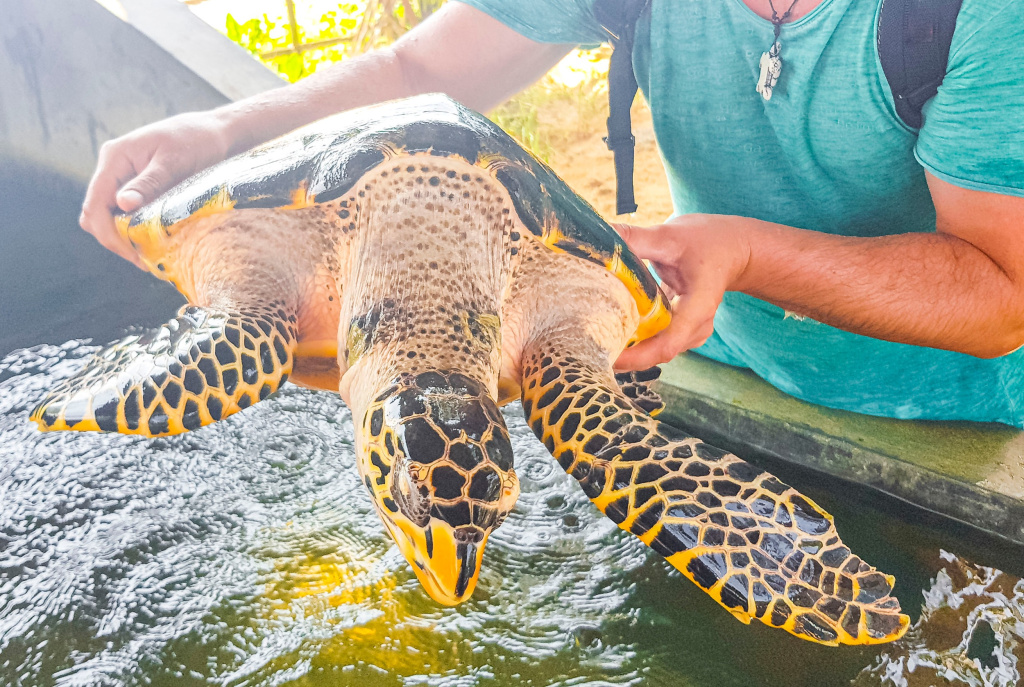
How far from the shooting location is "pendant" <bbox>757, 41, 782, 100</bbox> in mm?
1010

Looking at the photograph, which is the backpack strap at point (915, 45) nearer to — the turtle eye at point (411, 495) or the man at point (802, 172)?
the man at point (802, 172)

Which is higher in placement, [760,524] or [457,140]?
[457,140]

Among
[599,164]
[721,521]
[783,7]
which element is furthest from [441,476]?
[599,164]

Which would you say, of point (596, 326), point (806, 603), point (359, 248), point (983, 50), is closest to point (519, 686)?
point (806, 603)

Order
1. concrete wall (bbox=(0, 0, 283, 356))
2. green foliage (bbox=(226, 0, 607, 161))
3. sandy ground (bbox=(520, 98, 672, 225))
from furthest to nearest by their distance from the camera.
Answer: green foliage (bbox=(226, 0, 607, 161)), sandy ground (bbox=(520, 98, 672, 225)), concrete wall (bbox=(0, 0, 283, 356))

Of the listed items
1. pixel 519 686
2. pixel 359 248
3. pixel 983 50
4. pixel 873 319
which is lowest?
pixel 519 686

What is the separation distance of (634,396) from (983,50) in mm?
738

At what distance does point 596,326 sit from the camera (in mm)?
1009

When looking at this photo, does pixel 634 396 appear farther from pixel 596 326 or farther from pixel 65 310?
pixel 65 310

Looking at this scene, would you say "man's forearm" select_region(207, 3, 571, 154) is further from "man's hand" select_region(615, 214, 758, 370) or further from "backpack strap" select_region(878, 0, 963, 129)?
"backpack strap" select_region(878, 0, 963, 129)

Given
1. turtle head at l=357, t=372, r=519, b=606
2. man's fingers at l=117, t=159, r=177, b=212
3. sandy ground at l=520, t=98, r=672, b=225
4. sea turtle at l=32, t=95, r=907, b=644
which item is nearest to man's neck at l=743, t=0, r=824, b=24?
sea turtle at l=32, t=95, r=907, b=644

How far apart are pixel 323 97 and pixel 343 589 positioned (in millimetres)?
957

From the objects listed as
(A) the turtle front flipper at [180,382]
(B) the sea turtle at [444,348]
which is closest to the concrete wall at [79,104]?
(B) the sea turtle at [444,348]

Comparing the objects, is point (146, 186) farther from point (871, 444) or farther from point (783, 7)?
point (871, 444)
